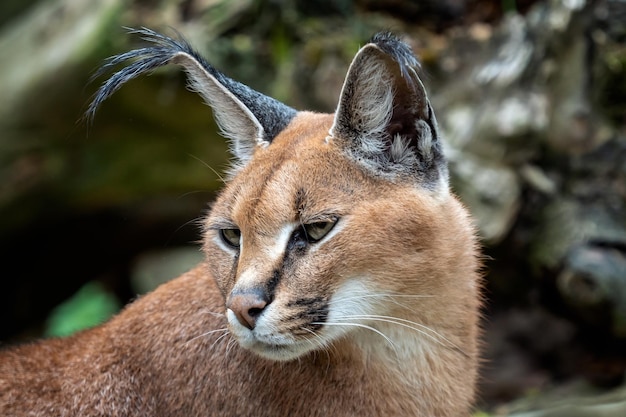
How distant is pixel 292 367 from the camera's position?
4156mm

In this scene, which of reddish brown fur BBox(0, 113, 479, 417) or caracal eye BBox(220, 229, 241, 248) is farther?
caracal eye BBox(220, 229, 241, 248)

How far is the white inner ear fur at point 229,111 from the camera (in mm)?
4402

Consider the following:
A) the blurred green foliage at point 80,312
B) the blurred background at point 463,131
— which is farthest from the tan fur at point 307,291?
the blurred green foliage at point 80,312

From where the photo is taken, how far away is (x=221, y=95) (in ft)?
14.7

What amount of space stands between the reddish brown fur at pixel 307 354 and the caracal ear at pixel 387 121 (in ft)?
0.28

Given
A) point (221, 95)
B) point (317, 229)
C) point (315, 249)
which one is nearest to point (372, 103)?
point (317, 229)

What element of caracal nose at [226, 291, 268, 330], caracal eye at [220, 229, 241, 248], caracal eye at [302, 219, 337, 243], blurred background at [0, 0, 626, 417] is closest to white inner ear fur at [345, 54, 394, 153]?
caracal eye at [302, 219, 337, 243]

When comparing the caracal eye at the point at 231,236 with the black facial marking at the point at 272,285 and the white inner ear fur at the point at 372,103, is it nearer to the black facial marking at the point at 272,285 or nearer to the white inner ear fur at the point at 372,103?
the black facial marking at the point at 272,285

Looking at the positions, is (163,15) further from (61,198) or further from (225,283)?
(225,283)

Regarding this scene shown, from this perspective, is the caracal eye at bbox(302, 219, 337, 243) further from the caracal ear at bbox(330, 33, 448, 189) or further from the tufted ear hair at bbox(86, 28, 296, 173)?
the tufted ear hair at bbox(86, 28, 296, 173)

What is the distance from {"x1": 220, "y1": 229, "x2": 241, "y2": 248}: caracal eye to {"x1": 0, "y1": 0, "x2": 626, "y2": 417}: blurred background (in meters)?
2.16

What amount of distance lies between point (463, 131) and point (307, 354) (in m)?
3.77

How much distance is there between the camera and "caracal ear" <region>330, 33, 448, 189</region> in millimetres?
3926

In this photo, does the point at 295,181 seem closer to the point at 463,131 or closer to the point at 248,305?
the point at 248,305
